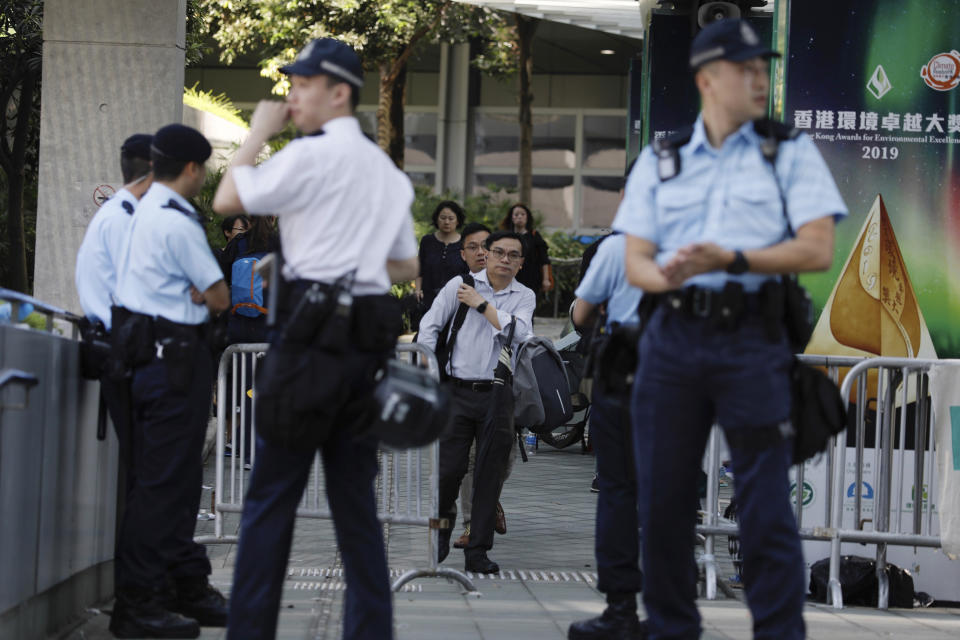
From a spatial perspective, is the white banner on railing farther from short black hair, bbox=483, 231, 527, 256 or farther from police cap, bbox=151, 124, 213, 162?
police cap, bbox=151, 124, 213, 162

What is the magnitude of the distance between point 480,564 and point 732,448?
11.3ft

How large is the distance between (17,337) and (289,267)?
108cm

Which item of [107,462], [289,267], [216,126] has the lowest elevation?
[107,462]

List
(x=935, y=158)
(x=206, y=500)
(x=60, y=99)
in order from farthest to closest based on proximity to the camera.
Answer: (x=206, y=500), (x=60, y=99), (x=935, y=158)

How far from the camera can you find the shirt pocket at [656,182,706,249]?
13.2ft

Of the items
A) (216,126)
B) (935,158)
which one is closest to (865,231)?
(935,158)

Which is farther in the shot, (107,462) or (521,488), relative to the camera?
(521,488)

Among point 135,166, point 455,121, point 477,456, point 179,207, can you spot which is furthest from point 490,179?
point 179,207

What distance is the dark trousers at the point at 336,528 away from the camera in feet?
13.3

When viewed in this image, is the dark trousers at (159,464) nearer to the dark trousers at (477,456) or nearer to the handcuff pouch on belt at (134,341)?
the handcuff pouch on belt at (134,341)

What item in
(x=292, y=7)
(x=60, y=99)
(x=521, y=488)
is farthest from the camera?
(x=292, y=7)

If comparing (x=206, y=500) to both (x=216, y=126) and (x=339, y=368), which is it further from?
(x=216, y=126)

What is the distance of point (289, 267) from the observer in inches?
162

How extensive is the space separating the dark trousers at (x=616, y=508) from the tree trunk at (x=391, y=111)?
19636 millimetres
